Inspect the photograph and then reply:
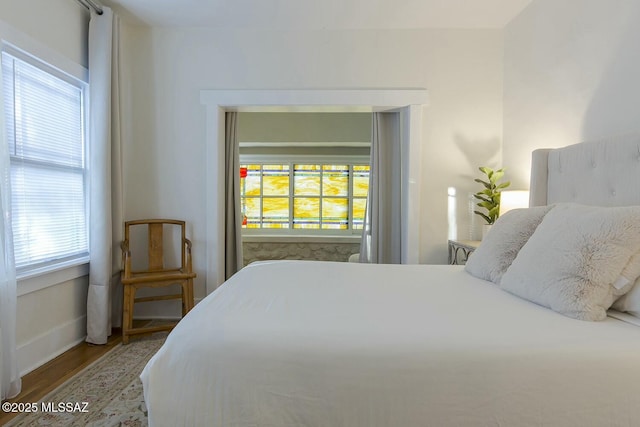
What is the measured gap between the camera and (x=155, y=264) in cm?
290

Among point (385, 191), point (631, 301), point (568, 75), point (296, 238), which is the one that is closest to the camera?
point (631, 301)

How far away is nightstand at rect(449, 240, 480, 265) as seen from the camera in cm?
260

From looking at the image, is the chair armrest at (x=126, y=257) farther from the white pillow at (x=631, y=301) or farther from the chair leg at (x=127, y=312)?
the white pillow at (x=631, y=301)

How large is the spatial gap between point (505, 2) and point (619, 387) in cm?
263

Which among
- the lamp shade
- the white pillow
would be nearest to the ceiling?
the lamp shade

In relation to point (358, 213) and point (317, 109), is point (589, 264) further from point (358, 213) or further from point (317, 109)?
point (358, 213)

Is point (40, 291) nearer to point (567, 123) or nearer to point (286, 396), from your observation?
point (286, 396)

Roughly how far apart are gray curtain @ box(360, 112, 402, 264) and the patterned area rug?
2.06m

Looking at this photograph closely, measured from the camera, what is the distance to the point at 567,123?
212cm

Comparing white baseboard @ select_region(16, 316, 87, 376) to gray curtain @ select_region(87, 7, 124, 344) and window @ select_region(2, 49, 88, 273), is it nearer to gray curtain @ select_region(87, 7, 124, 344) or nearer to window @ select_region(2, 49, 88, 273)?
gray curtain @ select_region(87, 7, 124, 344)

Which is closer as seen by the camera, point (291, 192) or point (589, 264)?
point (589, 264)

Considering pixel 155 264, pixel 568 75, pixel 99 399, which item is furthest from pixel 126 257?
pixel 568 75

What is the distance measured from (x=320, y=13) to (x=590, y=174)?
83.2 inches

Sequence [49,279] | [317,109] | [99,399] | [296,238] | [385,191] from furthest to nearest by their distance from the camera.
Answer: [296,238], [385,191], [317,109], [49,279], [99,399]
